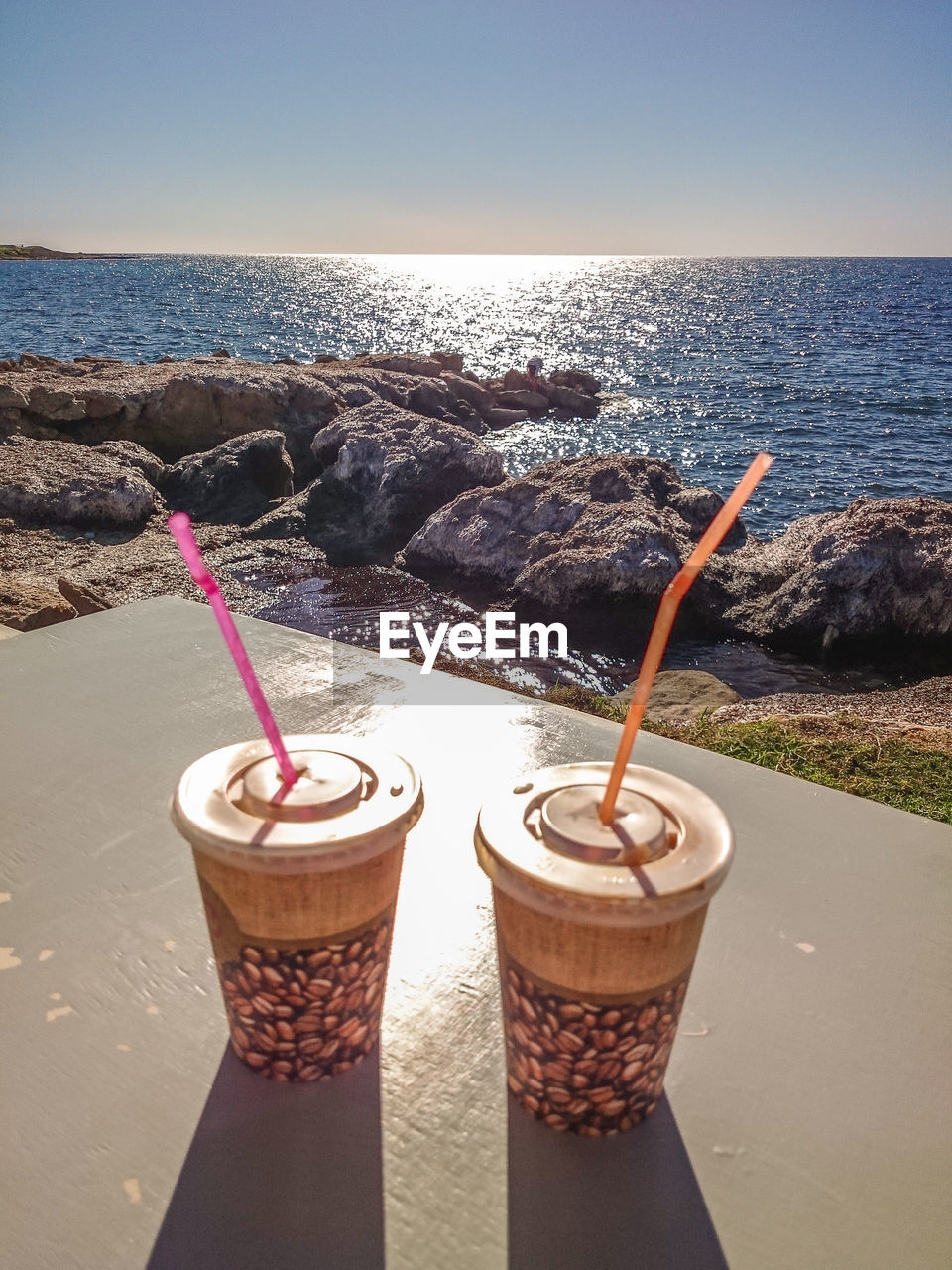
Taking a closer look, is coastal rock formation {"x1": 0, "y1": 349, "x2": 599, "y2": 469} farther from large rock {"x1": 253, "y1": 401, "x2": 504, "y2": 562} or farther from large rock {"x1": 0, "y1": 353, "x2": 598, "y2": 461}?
large rock {"x1": 253, "y1": 401, "x2": 504, "y2": 562}

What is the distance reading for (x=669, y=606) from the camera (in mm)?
728

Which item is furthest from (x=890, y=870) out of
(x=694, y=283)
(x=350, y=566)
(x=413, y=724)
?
(x=694, y=283)

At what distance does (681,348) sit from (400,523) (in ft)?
103

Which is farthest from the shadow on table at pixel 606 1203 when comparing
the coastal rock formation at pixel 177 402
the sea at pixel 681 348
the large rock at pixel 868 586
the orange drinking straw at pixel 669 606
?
the coastal rock formation at pixel 177 402

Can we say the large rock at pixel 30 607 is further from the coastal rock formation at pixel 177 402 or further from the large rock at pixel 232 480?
the coastal rock formation at pixel 177 402

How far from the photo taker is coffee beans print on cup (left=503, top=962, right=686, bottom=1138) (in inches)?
31.6

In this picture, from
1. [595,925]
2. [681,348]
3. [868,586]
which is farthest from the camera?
[681,348]

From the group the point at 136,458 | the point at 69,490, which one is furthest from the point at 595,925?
the point at 136,458

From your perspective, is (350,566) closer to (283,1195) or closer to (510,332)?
(283,1195)

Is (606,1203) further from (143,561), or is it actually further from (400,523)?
(400,523)

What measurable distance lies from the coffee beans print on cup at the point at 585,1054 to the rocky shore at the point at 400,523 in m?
3.97

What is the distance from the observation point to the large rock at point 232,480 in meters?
9.26

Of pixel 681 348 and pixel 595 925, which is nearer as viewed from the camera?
pixel 595 925

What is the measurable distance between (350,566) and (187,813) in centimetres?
741
